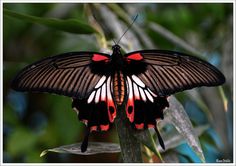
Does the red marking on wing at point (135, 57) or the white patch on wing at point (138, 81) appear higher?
the red marking on wing at point (135, 57)

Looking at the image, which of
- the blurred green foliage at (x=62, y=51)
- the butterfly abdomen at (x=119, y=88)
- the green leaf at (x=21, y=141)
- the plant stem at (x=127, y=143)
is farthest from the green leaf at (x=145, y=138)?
the green leaf at (x=21, y=141)

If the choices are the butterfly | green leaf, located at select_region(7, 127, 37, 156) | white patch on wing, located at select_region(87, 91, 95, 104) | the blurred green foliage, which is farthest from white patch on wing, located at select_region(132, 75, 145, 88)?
green leaf, located at select_region(7, 127, 37, 156)

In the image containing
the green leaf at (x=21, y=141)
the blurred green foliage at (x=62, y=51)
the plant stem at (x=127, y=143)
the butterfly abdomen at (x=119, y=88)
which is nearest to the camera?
the plant stem at (x=127, y=143)

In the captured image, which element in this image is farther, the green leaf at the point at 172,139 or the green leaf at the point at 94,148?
the green leaf at the point at 172,139

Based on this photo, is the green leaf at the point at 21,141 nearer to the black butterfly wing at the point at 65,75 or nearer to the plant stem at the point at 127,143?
the black butterfly wing at the point at 65,75

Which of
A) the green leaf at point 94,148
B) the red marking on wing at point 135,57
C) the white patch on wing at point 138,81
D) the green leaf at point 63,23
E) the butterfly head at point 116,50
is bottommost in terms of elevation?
the green leaf at point 94,148

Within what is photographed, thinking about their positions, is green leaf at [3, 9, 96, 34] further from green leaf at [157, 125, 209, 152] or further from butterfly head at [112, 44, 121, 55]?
green leaf at [157, 125, 209, 152]

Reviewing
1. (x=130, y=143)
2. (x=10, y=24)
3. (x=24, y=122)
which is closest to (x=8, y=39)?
(x=10, y=24)
